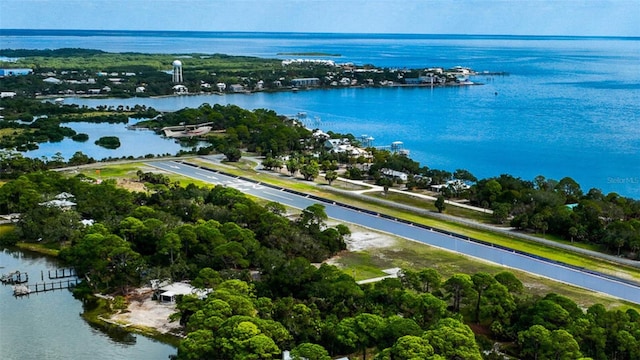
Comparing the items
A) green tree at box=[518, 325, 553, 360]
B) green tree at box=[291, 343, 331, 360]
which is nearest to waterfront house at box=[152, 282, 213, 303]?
green tree at box=[291, 343, 331, 360]

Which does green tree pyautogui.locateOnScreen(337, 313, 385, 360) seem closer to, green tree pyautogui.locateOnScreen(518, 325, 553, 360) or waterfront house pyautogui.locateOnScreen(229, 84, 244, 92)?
green tree pyautogui.locateOnScreen(518, 325, 553, 360)

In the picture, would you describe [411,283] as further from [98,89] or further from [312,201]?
[98,89]

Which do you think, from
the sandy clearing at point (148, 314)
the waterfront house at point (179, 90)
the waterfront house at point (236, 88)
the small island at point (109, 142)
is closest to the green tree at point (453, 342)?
the sandy clearing at point (148, 314)

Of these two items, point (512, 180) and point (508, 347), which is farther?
point (512, 180)

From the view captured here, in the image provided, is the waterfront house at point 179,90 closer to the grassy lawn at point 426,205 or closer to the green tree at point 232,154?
the green tree at point 232,154

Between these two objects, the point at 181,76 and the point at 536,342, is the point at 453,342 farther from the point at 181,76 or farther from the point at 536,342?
the point at 181,76

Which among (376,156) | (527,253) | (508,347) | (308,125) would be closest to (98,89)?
(308,125)

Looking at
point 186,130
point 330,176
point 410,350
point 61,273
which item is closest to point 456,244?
point 330,176
